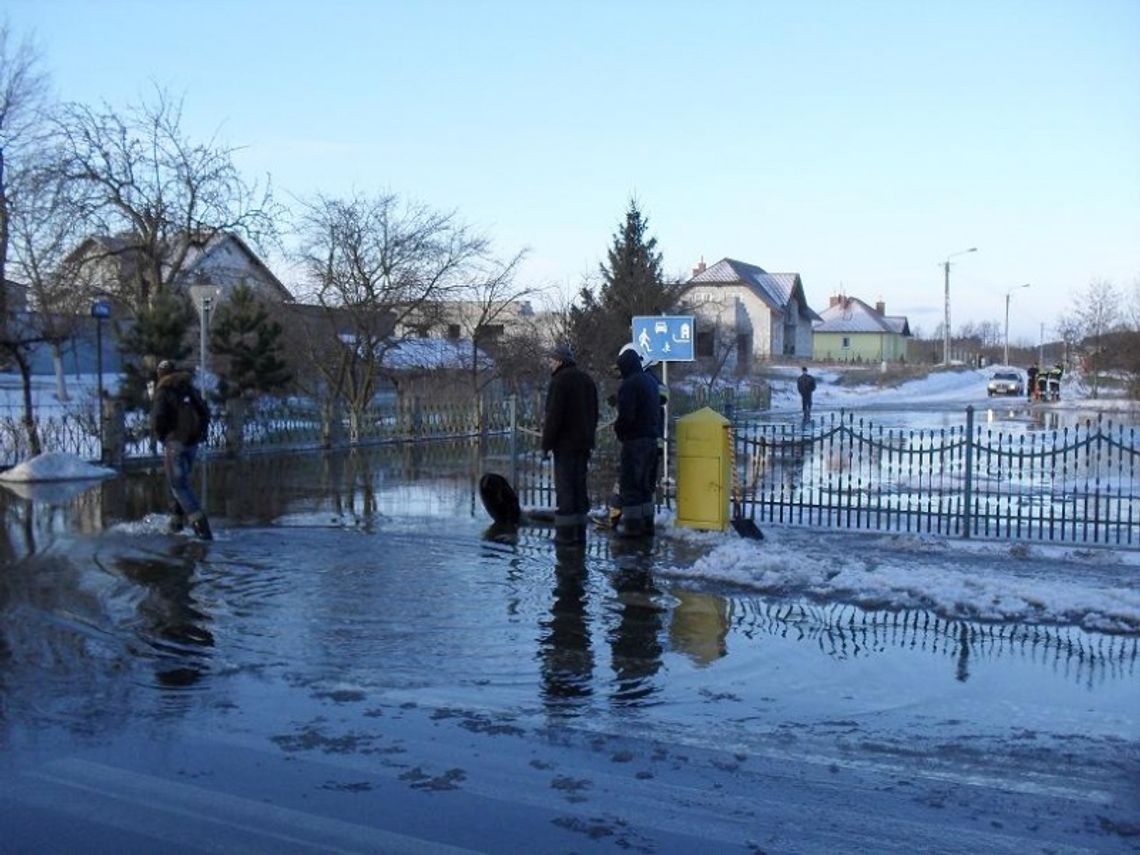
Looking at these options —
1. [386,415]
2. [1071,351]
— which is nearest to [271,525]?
[386,415]

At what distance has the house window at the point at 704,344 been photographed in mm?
37581

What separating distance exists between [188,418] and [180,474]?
1.96 feet

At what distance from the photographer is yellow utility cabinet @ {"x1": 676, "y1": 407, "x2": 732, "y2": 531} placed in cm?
1299

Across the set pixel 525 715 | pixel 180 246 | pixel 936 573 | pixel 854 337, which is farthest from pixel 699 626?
pixel 854 337

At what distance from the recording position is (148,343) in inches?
870

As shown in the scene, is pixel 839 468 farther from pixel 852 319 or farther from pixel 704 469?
pixel 852 319

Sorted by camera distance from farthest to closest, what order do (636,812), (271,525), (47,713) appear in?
(271,525) < (47,713) < (636,812)

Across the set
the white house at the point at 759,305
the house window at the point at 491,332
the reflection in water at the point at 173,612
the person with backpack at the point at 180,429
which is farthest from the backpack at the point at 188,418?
the white house at the point at 759,305

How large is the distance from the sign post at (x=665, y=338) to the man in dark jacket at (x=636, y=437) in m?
2.69

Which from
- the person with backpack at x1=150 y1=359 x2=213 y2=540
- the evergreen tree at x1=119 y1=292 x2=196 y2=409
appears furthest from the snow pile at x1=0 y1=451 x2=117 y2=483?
the person with backpack at x1=150 y1=359 x2=213 y2=540

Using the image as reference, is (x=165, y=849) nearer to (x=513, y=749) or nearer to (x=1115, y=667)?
(x=513, y=749)

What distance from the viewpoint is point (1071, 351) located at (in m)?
73.3

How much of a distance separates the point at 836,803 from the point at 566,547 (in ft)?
23.0

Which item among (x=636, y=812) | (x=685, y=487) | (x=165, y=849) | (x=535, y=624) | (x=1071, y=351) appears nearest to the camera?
(x=165, y=849)
